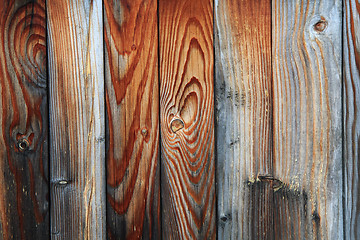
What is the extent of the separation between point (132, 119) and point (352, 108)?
1.81 ft

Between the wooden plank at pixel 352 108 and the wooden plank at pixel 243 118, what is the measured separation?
7.3 inches

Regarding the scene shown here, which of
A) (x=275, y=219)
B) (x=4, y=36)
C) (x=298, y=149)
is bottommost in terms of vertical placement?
(x=275, y=219)

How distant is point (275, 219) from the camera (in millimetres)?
647

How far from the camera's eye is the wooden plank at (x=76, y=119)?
0.66 metres

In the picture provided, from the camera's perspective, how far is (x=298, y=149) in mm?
637

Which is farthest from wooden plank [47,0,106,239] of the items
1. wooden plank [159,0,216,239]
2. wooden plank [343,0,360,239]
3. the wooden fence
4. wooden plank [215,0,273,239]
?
wooden plank [343,0,360,239]

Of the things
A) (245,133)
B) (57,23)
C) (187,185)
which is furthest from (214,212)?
(57,23)

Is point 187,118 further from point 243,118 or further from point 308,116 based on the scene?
point 308,116

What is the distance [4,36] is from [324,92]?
2.73ft

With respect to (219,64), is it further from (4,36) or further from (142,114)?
(4,36)

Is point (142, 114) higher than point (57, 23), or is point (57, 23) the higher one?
point (57, 23)

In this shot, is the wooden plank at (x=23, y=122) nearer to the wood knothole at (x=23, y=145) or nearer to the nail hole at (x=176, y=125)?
the wood knothole at (x=23, y=145)

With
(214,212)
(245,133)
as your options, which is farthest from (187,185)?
(245,133)

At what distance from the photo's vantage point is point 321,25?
62 centimetres
